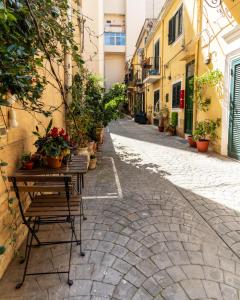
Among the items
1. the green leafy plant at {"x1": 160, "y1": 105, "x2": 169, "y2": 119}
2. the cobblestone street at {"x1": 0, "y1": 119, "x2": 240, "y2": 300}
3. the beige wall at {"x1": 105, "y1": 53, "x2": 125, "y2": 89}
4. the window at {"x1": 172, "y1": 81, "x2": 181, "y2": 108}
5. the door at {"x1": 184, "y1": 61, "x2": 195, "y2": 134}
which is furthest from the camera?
the beige wall at {"x1": 105, "y1": 53, "x2": 125, "y2": 89}

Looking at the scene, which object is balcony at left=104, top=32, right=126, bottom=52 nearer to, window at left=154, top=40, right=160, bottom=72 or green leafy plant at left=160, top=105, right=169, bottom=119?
window at left=154, top=40, right=160, bottom=72

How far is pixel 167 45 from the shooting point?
12.2 meters

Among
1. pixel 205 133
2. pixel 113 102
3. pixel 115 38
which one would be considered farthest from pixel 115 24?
pixel 113 102

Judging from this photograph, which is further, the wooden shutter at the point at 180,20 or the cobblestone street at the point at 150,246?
the wooden shutter at the point at 180,20

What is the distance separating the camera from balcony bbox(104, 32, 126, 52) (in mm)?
27245

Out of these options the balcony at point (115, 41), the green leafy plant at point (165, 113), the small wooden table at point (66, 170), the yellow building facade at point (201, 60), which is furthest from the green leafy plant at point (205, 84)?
the balcony at point (115, 41)

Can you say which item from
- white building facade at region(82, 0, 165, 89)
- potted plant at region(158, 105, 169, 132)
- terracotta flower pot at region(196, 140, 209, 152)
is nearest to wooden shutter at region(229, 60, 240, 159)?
terracotta flower pot at region(196, 140, 209, 152)

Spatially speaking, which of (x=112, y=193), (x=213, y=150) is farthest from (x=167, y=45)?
(x=112, y=193)

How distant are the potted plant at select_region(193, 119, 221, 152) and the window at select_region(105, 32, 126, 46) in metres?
22.9

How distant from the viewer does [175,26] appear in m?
10.7

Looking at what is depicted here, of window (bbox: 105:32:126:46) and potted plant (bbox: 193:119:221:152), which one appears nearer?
potted plant (bbox: 193:119:221:152)

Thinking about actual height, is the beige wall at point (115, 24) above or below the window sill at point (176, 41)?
above

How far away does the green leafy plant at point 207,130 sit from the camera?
7023 mm

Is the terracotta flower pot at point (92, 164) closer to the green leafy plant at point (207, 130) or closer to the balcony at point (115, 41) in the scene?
the green leafy plant at point (207, 130)
